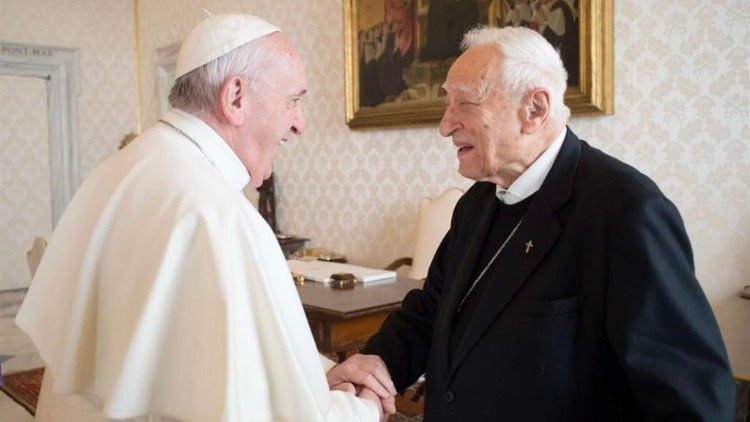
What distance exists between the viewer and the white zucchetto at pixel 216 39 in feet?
5.19

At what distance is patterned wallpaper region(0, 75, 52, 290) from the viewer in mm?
8062

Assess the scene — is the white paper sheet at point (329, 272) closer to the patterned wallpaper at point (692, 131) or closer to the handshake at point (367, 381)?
the patterned wallpaper at point (692, 131)

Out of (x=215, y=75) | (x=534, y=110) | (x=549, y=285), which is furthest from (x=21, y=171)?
(x=549, y=285)

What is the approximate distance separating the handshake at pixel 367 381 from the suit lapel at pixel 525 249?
10.2 inches

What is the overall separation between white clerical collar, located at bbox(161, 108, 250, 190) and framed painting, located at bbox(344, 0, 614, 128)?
2841 millimetres

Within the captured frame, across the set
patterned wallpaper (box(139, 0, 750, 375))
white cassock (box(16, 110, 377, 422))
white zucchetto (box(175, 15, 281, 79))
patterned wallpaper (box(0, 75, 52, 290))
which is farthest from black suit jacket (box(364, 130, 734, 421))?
patterned wallpaper (box(0, 75, 52, 290))

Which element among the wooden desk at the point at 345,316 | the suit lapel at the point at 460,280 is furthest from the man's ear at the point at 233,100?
the wooden desk at the point at 345,316

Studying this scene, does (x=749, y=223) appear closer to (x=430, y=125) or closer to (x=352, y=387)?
(x=430, y=125)

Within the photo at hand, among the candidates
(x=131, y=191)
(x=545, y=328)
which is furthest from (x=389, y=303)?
(x=131, y=191)

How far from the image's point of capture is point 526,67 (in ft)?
5.32

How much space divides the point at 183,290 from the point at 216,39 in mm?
649

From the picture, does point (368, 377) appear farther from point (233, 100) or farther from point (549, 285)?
point (233, 100)

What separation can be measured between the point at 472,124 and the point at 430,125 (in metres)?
3.16

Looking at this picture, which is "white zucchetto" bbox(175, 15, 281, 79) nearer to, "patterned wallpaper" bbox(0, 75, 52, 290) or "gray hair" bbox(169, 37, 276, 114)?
"gray hair" bbox(169, 37, 276, 114)
